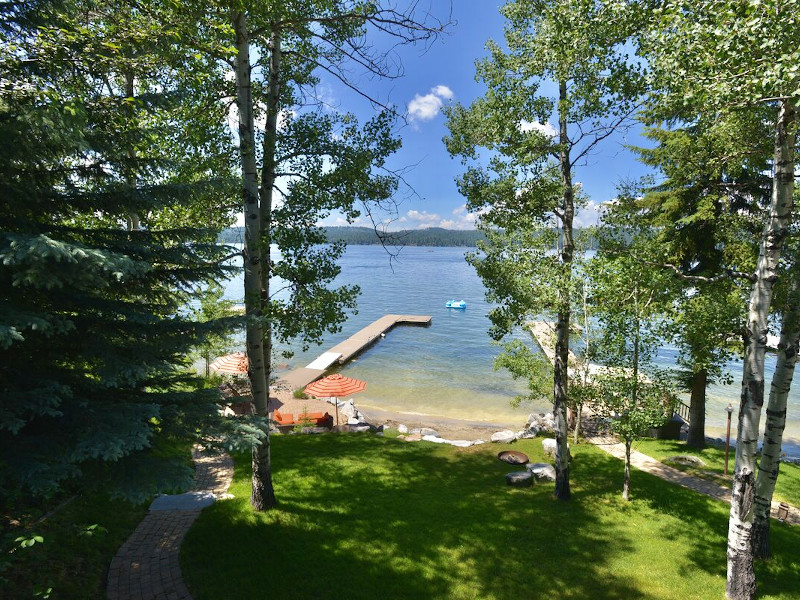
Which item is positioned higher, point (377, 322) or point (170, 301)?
point (170, 301)

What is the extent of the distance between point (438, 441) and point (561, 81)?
36.0 ft

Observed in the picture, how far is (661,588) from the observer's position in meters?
6.92

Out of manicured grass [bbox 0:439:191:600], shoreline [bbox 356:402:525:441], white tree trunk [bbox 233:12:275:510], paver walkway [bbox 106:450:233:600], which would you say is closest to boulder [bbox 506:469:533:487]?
shoreline [bbox 356:402:525:441]

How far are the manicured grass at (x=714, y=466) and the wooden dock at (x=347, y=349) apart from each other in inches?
609

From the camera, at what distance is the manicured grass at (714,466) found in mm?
11021

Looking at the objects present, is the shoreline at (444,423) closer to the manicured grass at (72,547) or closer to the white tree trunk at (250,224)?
the white tree trunk at (250,224)

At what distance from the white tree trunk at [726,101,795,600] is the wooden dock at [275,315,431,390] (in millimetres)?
17835

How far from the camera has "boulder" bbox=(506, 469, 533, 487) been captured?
35.5 feet

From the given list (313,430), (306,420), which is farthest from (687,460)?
(306,420)

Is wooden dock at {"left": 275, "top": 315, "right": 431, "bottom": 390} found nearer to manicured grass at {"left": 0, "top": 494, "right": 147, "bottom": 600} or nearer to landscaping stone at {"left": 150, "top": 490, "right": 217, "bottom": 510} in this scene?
landscaping stone at {"left": 150, "top": 490, "right": 217, "bottom": 510}

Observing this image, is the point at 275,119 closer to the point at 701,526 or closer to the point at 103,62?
the point at 103,62

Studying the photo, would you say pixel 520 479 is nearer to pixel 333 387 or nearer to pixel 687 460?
pixel 687 460

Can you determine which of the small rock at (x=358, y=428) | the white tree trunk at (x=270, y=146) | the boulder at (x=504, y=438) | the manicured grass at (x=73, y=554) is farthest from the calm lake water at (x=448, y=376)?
the manicured grass at (x=73, y=554)

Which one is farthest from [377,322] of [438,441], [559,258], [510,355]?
[559,258]
